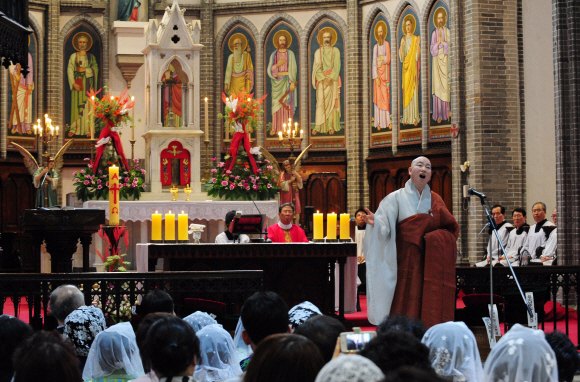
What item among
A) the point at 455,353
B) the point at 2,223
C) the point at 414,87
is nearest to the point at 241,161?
the point at 414,87

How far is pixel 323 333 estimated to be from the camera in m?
3.01

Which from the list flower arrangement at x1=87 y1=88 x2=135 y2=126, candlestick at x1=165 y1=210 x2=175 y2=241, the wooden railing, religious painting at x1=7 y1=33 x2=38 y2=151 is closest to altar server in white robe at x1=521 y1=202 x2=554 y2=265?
candlestick at x1=165 y1=210 x2=175 y2=241

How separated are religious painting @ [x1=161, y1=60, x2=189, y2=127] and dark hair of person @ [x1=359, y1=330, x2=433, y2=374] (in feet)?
34.4

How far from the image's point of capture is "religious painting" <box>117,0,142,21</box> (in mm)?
18453

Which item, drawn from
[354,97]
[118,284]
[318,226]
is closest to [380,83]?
[354,97]

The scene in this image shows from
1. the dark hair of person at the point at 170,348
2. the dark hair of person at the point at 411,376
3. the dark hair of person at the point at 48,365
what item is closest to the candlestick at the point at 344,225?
the dark hair of person at the point at 170,348

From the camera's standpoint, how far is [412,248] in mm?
6281

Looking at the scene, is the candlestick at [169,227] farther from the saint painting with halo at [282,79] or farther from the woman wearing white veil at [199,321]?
the saint painting with halo at [282,79]

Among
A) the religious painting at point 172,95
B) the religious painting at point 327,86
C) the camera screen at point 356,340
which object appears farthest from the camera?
the religious painting at point 327,86

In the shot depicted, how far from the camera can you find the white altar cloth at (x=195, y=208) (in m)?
11.8

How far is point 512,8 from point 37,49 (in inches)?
416

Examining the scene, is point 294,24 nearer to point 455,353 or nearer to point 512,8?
point 512,8

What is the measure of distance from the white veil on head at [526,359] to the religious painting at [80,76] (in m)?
16.4

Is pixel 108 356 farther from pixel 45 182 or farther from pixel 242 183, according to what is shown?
pixel 45 182
